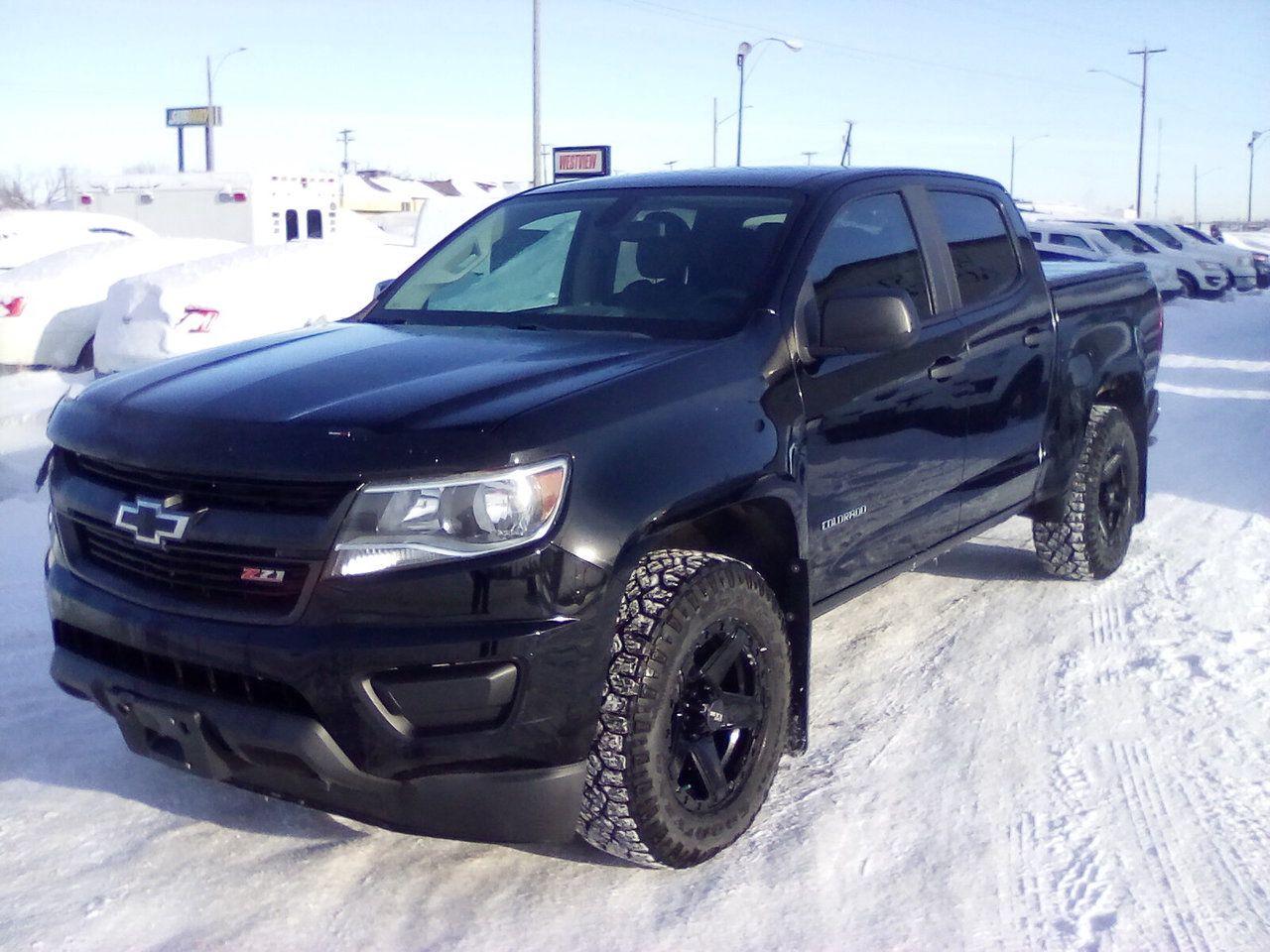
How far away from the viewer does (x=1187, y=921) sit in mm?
3004

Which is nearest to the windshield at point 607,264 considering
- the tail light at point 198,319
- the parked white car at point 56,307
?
the tail light at point 198,319

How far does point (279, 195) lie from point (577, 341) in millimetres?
18860

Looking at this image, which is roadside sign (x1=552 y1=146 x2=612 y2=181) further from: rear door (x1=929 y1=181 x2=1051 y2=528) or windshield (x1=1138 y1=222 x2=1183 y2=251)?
windshield (x1=1138 y1=222 x2=1183 y2=251)

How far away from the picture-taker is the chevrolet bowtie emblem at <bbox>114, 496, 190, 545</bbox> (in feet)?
9.35

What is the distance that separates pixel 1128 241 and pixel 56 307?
20.6 meters

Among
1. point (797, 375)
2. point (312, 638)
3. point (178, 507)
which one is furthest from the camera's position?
point (797, 375)

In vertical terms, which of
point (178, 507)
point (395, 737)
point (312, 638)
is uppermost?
point (178, 507)

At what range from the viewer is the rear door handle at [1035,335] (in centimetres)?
486

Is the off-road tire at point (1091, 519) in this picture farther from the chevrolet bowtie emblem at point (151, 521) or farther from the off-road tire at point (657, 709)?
the chevrolet bowtie emblem at point (151, 521)

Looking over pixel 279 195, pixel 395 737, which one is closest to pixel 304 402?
pixel 395 737

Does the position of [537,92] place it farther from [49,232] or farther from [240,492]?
[240,492]

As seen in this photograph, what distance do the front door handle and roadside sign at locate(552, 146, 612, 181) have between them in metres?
12.8

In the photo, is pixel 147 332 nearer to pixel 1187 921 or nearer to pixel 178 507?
pixel 178 507

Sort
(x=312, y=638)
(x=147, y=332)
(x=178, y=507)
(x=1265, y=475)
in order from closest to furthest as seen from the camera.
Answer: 1. (x=312, y=638)
2. (x=178, y=507)
3. (x=1265, y=475)
4. (x=147, y=332)
